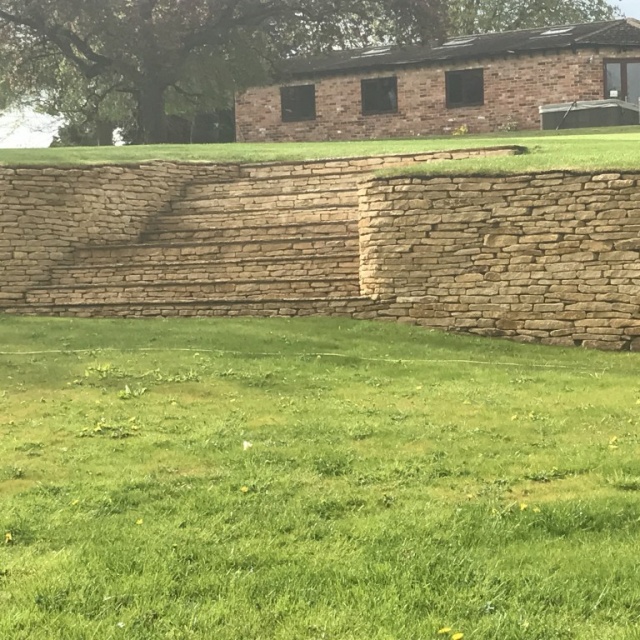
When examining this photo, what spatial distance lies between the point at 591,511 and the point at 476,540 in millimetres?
736

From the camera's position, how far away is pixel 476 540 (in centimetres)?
386

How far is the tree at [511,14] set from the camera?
3569 cm

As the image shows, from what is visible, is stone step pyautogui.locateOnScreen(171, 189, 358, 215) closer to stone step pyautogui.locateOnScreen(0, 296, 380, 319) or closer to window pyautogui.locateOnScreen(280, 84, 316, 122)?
stone step pyautogui.locateOnScreen(0, 296, 380, 319)

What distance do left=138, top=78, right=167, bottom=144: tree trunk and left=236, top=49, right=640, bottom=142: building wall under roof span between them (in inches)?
182

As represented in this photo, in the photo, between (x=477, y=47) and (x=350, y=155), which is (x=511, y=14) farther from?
(x=350, y=155)

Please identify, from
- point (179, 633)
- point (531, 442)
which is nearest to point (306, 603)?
point (179, 633)

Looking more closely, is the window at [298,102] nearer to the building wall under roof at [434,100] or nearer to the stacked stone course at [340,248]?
the building wall under roof at [434,100]

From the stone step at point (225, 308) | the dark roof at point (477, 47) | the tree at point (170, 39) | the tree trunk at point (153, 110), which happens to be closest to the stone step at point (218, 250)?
the stone step at point (225, 308)

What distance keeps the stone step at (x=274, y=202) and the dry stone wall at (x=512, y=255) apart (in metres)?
2.27

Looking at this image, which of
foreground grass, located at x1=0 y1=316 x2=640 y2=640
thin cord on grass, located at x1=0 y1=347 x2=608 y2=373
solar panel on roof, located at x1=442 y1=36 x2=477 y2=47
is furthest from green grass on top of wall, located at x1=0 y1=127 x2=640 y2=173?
solar panel on roof, located at x1=442 y1=36 x2=477 y2=47

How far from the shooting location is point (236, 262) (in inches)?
443

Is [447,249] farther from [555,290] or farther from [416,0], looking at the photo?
[416,0]

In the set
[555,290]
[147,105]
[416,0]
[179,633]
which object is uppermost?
[416,0]

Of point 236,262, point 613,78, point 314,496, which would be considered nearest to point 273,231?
point 236,262
